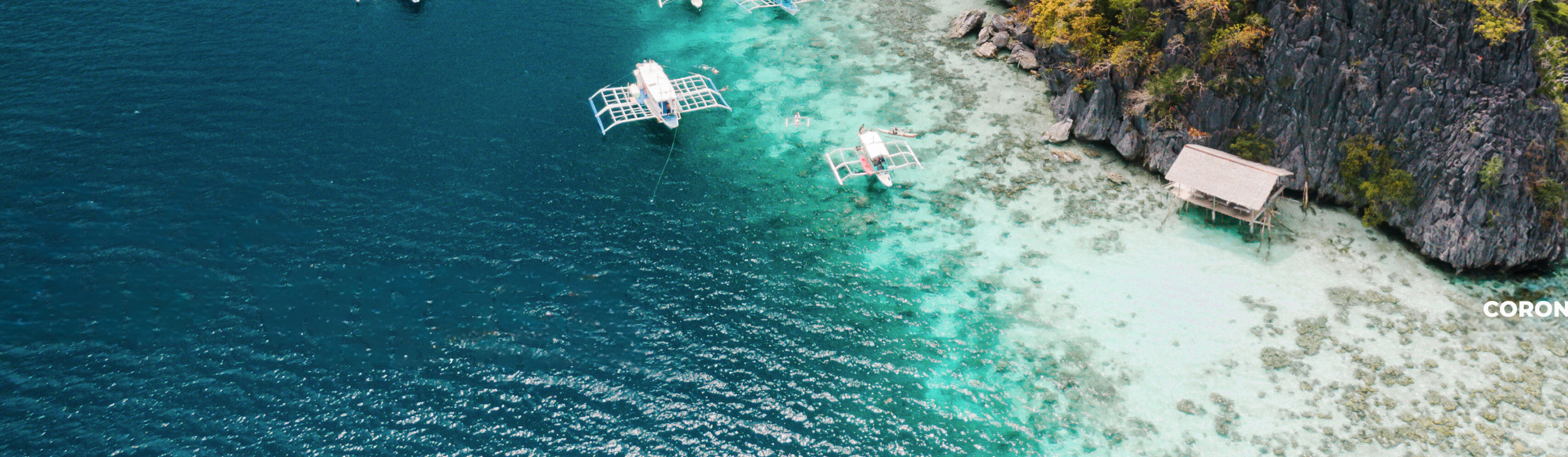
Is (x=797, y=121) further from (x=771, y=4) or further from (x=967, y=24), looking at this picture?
(x=771, y=4)

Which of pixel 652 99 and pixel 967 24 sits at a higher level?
pixel 967 24

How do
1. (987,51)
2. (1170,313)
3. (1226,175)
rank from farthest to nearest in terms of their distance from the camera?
1. (987,51)
2. (1226,175)
3. (1170,313)

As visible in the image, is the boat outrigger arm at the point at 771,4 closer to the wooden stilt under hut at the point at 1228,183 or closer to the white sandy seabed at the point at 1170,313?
the white sandy seabed at the point at 1170,313

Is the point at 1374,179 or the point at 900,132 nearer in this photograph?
the point at 1374,179

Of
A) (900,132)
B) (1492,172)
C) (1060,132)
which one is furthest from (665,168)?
(1492,172)

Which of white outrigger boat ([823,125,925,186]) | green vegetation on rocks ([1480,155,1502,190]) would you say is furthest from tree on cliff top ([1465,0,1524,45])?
white outrigger boat ([823,125,925,186])

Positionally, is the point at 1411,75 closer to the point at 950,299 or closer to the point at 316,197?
the point at 950,299
